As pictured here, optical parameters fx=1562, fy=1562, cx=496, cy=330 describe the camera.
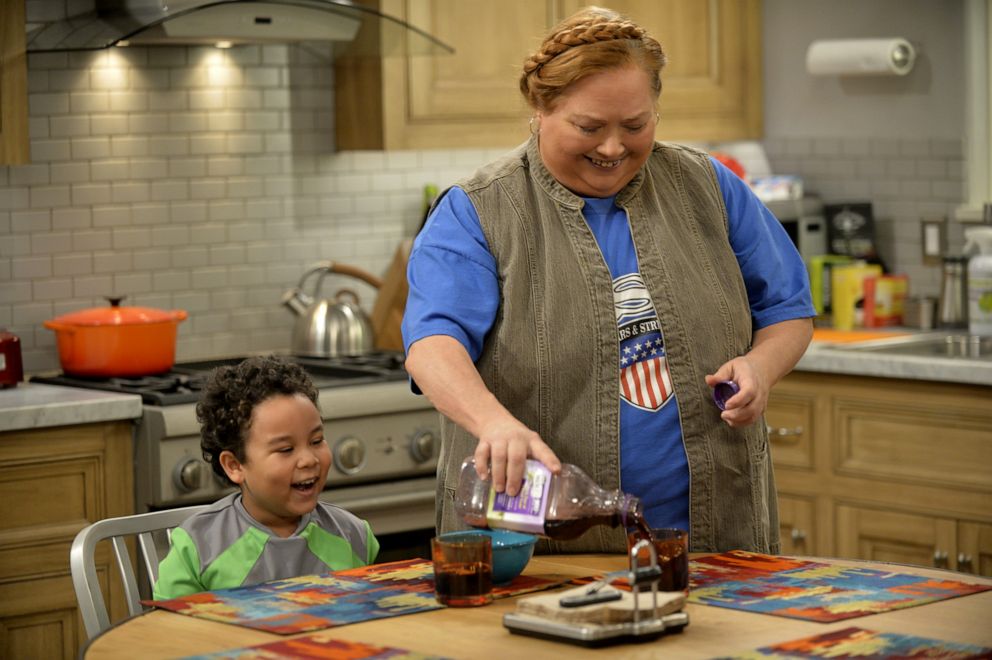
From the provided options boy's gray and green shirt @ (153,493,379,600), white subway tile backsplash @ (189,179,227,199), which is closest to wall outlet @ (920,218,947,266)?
white subway tile backsplash @ (189,179,227,199)

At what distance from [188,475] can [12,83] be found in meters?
1.04

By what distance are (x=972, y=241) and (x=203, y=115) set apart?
2.23 meters

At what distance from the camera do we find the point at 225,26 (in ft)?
12.9

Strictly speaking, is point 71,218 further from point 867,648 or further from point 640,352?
point 867,648

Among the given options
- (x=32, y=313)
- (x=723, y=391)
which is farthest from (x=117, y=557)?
(x=32, y=313)

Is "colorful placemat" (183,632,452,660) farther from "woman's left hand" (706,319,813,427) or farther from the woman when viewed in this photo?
"woman's left hand" (706,319,813,427)

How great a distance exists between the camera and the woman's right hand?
1.96 m

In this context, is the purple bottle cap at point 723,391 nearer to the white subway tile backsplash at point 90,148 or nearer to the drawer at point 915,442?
the drawer at point 915,442

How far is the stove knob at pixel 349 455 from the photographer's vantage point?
149 inches

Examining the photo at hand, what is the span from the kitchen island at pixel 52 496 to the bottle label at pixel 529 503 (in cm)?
176

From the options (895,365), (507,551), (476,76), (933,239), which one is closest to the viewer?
(507,551)

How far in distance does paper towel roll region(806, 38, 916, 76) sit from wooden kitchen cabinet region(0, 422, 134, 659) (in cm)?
250

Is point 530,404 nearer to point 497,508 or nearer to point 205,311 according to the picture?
point 497,508

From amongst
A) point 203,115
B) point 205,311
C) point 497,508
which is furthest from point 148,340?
point 497,508
